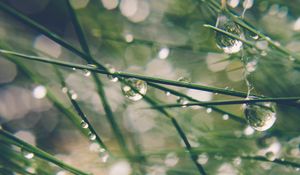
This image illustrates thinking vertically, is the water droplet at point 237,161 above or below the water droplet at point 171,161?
below

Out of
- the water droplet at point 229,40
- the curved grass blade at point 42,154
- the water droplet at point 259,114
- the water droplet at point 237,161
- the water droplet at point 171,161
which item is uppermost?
the water droplet at point 171,161

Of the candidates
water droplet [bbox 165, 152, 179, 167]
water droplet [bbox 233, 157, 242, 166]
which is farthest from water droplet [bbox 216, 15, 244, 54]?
water droplet [bbox 165, 152, 179, 167]

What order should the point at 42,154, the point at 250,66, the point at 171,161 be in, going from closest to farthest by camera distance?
the point at 42,154, the point at 250,66, the point at 171,161

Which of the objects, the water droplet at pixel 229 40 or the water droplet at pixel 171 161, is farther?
the water droplet at pixel 171 161

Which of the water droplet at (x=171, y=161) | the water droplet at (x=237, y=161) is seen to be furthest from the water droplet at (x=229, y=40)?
the water droplet at (x=171, y=161)

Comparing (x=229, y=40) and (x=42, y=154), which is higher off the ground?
(x=229, y=40)

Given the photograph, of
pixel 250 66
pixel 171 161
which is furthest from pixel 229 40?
pixel 171 161

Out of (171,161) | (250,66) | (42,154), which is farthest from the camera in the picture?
(171,161)

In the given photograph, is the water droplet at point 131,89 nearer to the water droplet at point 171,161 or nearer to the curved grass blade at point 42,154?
the curved grass blade at point 42,154

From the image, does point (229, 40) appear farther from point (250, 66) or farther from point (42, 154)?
point (42, 154)

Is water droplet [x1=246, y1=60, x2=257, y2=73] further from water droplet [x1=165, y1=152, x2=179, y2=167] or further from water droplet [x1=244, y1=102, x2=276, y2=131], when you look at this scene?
water droplet [x1=165, y1=152, x2=179, y2=167]

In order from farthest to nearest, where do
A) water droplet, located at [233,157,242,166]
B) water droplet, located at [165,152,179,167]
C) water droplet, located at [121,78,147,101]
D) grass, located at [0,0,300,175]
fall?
1. water droplet, located at [165,152,179,167]
2. water droplet, located at [233,157,242,166]
3. water droplet, located at [121,78,147,101]
4. grass, located at [0,0,300,175]
